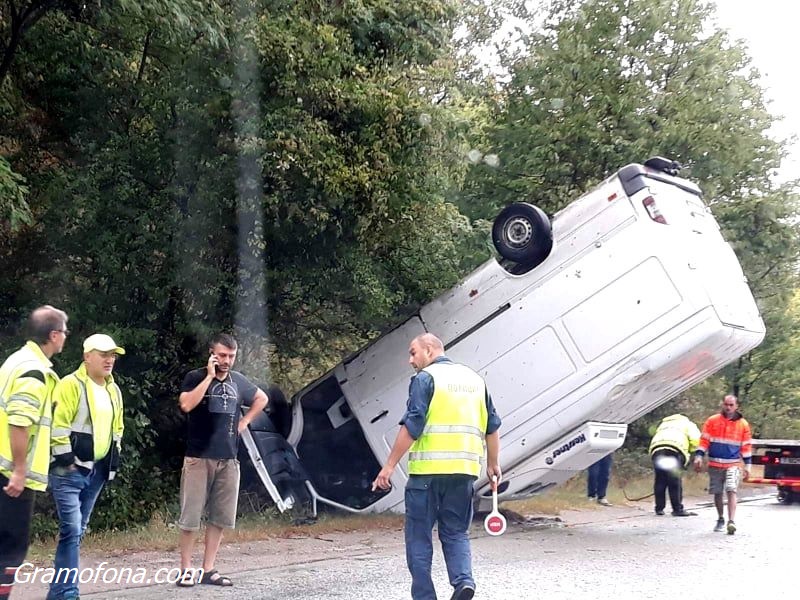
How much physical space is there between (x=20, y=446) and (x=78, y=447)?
27.5 inches

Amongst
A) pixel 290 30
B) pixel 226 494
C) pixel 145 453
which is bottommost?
pixel 226 494

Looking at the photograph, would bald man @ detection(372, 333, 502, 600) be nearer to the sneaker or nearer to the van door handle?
the sneaker

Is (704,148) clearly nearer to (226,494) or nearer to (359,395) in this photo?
(359,395)

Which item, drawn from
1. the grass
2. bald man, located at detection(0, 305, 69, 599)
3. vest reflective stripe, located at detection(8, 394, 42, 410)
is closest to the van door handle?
the grass

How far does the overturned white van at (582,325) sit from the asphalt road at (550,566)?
2.70 ft

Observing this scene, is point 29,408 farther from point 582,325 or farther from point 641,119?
point 641,119

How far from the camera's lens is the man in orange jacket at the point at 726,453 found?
10547mm

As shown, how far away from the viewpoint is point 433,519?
565 centimetres

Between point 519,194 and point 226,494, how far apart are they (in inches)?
400

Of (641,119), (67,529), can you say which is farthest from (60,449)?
(641,119)

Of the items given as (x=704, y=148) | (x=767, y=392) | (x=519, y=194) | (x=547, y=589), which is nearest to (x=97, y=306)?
(x=547, y=589)

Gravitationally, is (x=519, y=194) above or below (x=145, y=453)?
above

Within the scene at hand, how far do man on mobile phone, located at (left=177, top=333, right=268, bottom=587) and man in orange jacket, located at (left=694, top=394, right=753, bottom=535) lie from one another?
5875 millimetres

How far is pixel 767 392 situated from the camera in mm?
21609
